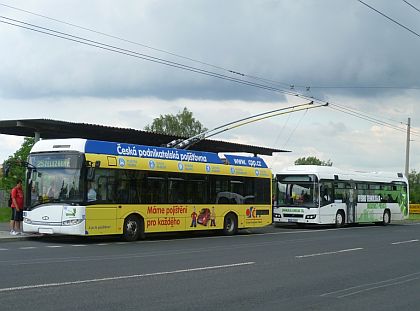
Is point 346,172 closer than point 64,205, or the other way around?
point 64,205

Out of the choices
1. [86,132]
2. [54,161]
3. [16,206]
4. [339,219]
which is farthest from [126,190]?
[339,219]

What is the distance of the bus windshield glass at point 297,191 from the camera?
3045 cm

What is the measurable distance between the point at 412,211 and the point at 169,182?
51.7 meters

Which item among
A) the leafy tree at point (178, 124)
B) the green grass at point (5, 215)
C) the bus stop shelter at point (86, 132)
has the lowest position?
the green grass at point (5, 215)

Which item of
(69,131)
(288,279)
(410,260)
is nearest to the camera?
(288,279)

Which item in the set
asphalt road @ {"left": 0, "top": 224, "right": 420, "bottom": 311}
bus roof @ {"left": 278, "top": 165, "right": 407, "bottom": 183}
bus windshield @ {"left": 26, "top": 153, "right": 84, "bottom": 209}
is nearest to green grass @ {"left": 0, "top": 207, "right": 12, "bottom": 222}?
bus windshield @ {"left": 26, "top": 153, "right": 84, "bottom": 209}

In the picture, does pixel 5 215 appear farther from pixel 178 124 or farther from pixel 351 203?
pixel 178 124

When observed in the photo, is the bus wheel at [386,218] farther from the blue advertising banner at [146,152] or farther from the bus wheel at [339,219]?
the blue advertising banner at [146,152]

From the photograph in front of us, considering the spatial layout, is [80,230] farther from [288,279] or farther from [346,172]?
[346,172]

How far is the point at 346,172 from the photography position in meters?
33.1

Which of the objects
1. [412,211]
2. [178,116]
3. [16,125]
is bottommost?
[412,211]

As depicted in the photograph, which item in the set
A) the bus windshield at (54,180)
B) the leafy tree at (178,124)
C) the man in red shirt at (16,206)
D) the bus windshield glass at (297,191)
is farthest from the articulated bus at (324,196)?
the leafy tree at (178,124)

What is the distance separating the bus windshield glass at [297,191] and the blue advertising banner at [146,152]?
327 inches

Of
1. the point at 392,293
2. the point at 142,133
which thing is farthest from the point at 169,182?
the point at 392,293
